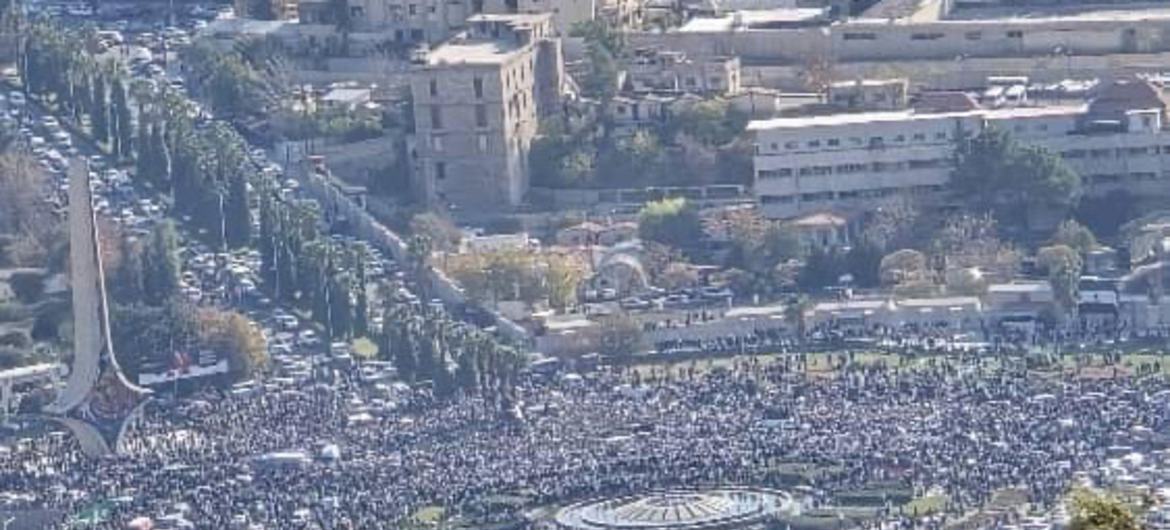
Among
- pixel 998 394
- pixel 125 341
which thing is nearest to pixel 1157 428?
pixel 998 394

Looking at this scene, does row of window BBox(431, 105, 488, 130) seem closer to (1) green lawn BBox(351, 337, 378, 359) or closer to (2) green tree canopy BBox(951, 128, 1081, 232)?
(2) green tree canopy BBox(951, 128, 1081, 232)

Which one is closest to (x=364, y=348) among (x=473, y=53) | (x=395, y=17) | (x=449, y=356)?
(x=449, y=356)

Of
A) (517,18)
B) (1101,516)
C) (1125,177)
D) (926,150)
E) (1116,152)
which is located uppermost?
(1101,516)

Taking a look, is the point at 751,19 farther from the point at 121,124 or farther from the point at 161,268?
the point at 161,268

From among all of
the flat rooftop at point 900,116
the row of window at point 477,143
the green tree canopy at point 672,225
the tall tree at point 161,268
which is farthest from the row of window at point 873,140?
the tall tree at point 161,268

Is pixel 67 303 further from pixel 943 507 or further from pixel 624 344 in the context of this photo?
pixel 943 507
